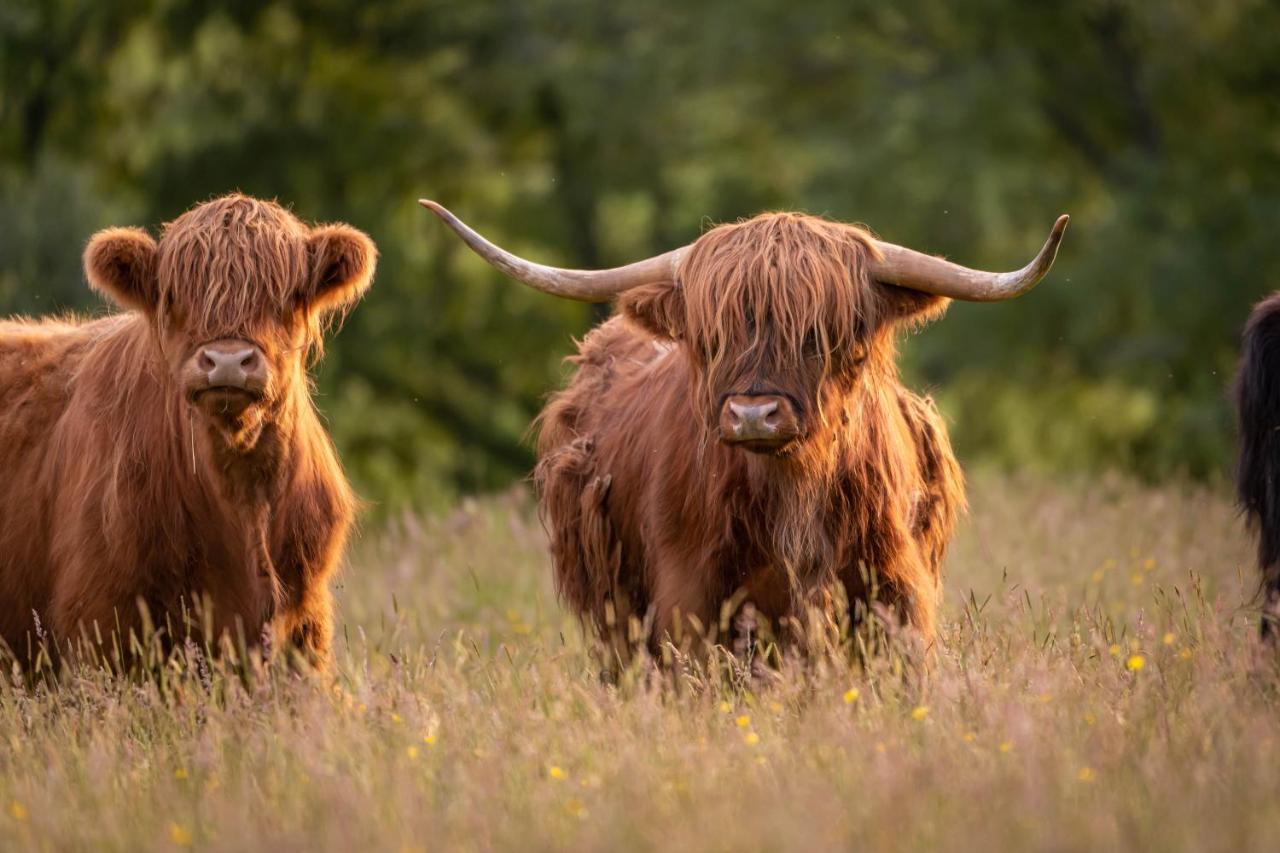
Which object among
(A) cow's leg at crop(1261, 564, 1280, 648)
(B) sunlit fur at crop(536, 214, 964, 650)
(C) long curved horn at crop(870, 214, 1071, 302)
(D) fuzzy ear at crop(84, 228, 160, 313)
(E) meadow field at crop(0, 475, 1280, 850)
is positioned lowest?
(E) meadow field at crop(0, 475, 1280, 850)

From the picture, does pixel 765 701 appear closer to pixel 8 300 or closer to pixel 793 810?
pixel 793 810

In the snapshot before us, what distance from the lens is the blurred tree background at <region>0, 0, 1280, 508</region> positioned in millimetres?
18750

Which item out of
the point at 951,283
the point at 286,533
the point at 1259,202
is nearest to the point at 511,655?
the point at 286,533

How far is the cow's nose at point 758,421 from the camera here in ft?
17.0

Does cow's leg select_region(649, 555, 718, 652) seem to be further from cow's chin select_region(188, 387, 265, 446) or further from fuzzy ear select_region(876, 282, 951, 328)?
cow's chin select_region(188, 387, 265, 446)

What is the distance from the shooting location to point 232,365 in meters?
5.36

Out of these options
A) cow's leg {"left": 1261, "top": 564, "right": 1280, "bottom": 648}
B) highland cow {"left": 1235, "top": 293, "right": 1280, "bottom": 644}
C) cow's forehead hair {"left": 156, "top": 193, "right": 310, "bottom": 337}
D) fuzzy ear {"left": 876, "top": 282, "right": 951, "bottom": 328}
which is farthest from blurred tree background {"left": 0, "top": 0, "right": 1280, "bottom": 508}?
cow's leg {"left": 1261, "top": 564, "right": 1280, "bottom": 648}

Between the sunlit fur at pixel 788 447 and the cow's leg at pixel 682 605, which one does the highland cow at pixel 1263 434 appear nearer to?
the sunlit fur at pixel 788 447

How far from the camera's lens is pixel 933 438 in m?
6.33

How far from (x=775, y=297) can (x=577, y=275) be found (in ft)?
2.84

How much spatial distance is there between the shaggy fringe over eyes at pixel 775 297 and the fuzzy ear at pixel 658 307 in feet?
0.23

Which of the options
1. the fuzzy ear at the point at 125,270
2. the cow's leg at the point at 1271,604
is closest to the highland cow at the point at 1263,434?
the cow's leg at the point at 1271,604

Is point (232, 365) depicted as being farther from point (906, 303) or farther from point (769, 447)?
point (906, 303)

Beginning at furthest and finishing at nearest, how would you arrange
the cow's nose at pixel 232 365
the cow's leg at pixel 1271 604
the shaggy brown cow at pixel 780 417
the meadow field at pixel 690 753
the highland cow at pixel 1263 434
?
the shaggy brown cow at pixel 780 417
the cow's nose at pixel 232 365
the highland cow at pixel 1263 434
the cow's leg at pixel 1271 604
the meadow field at pixel 690 753
